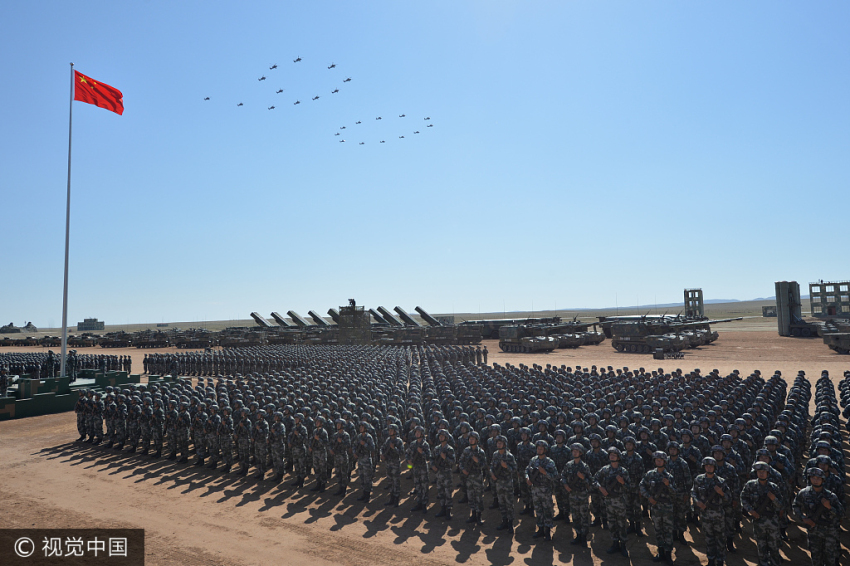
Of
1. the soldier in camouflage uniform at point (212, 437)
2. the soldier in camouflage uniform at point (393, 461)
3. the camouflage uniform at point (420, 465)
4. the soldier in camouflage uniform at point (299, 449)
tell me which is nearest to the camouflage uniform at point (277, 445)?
the soldier in camouflage uniform at point (299, 449)

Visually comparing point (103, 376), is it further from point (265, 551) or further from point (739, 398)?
point (739, 398)

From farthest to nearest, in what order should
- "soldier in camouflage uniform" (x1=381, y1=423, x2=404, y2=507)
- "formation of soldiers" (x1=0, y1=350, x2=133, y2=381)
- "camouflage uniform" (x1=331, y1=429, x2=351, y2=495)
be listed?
1. "formation of soldiers" (x1=0, y1=350, x2=133, y2=381)
2. "camouflage uniform" (x1=331, y1=429, x2=351, y2=495)
3. "soldier in camouflage uniform" (x1=381, y1=423, x2=404, y2=507)

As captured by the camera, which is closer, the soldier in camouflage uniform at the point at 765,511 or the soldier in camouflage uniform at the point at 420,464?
the soldier in camouflage uniform at the point at 765,511

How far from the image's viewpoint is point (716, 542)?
20.7ft

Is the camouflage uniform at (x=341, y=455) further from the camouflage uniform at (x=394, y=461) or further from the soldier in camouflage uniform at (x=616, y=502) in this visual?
the soldier in camouflage uniform at (x=616, y=502)

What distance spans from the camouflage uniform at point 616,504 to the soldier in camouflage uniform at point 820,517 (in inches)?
77.2

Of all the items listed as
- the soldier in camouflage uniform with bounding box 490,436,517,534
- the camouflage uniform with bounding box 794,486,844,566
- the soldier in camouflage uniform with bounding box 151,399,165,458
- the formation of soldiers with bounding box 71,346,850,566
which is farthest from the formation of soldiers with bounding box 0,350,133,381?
the camouflage uniform with bounding box 794,486,844,566

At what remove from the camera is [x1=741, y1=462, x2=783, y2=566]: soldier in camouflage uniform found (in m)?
6.03

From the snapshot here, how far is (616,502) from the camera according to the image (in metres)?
6.85

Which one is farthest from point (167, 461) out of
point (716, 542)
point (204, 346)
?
point (204, 346)

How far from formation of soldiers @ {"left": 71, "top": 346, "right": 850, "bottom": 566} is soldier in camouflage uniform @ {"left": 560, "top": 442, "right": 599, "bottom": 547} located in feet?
0.07

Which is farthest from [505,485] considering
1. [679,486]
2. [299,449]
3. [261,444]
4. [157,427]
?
[157,427]

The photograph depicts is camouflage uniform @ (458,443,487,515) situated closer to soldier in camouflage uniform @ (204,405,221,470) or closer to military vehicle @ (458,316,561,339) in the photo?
soldier in camouflage uniform @ (204,405,221,470)

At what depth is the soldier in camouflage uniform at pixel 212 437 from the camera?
11.2 meters
